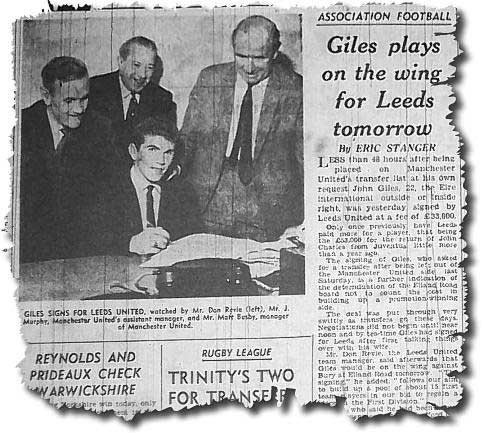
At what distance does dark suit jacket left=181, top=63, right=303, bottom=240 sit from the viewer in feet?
3.07

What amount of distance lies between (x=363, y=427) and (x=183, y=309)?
29 cm

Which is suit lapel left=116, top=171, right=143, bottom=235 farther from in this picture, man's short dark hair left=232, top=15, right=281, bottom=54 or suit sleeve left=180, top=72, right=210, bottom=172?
man's short dark hair left=232, top=15, right=281, bottom=54

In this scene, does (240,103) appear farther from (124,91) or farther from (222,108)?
(124,91)

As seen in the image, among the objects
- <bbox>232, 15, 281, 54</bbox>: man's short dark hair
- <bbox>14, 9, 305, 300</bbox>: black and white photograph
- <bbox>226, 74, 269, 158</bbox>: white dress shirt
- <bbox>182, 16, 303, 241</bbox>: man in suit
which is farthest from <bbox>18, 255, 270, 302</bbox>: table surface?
<bbox>232, 15, 281, 54</bbox>: man's short dark hair

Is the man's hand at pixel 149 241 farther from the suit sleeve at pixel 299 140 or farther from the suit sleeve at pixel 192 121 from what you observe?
the suit sleeve at pixel 299 140

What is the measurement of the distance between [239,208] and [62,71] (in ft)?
1.04

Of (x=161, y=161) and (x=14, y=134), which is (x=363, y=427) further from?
(x=14, y=134)

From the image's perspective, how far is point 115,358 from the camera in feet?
3.01

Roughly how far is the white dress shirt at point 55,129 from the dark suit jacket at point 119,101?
5 cm

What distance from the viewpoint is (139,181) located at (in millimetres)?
938

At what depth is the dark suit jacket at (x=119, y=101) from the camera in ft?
3.09

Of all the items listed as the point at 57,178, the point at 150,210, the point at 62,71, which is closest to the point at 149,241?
the point at 150,210

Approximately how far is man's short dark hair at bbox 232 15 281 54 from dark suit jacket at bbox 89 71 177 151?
0.13 meters

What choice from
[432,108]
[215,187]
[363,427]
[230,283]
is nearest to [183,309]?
[230,283]
